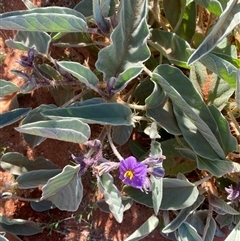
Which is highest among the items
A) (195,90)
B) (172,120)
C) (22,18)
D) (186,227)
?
(22,18)

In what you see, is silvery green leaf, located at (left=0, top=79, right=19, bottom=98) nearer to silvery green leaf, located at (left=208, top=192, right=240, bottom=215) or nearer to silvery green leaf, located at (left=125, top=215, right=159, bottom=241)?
silvery green leaf, located at (left=125, top=215, right=159, bottom=241)

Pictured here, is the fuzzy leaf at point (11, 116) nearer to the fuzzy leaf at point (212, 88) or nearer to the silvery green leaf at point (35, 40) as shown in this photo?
the silvery green leaf at point (35, 40)

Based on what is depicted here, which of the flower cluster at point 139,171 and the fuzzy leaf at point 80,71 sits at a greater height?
the fuzzy leaf at point 80,71

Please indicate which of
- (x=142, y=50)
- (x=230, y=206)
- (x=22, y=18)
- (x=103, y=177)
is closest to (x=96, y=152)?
(x=103, y=177)

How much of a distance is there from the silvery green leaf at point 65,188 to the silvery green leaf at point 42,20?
1.42ft

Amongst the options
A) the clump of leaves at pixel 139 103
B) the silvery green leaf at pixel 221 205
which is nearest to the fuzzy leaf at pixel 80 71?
the clump of leaves at pixel 139 103

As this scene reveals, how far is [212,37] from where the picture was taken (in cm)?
136

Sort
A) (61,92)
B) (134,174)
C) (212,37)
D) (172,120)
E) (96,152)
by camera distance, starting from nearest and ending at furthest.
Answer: (212,37), (134,174), (96,152), (172,120), (61,92)

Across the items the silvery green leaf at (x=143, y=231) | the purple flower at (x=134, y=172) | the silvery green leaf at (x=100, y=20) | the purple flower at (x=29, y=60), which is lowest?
the silvery green leaf at (x=143, y=231)

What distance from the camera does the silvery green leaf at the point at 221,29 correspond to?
52.8 inches

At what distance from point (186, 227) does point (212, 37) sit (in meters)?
0.83

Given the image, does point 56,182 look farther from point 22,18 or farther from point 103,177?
point 22,18

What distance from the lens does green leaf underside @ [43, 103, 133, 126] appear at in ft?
5.23

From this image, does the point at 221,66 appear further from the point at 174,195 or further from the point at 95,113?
the point at 174,195
